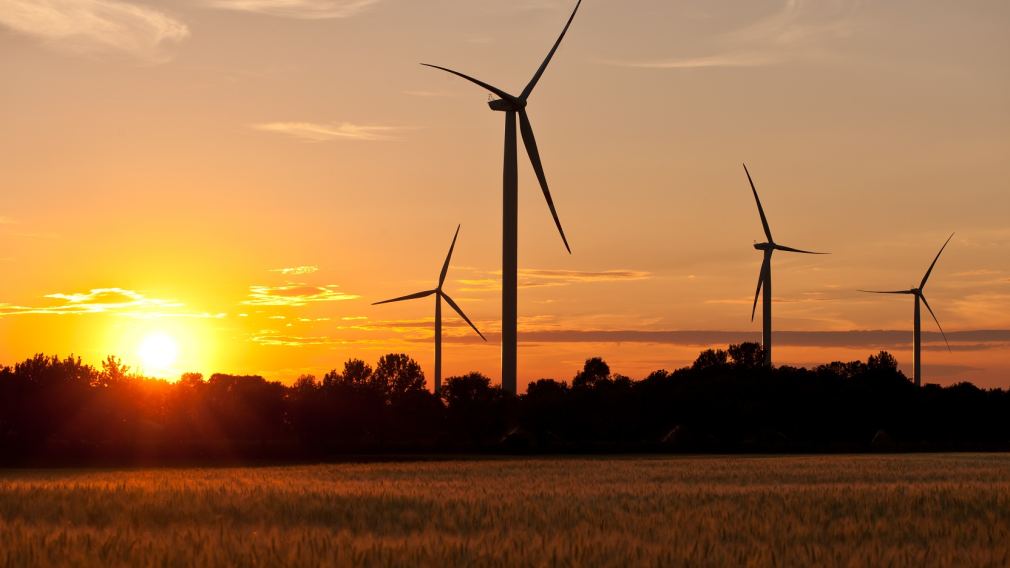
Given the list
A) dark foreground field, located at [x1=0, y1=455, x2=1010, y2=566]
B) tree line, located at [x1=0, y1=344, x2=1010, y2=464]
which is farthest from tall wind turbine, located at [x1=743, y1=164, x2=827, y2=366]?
dark foreground field, located at [x1=0, y1=455, x2=1010, y2=566]


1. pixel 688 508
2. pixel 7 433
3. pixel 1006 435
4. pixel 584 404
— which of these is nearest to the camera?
pixel 688 508

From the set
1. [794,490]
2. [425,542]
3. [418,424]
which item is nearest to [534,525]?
[425,542]

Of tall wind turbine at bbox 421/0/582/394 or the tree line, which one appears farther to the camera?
tall wind turbine at bbox 421/0/582/394

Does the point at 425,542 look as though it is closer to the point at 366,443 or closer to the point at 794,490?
the point at 794,490

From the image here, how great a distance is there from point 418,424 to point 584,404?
20509 mm

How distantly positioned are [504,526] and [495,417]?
9047 centimetres

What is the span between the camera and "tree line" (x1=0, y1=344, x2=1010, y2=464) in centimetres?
9369

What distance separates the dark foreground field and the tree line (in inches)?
2313

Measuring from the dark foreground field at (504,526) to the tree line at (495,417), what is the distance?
58.8 m

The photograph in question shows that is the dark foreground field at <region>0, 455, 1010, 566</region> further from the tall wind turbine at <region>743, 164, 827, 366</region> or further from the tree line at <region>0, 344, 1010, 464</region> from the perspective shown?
the tall wind turbine at <region>743, 164, 827, 366</region>

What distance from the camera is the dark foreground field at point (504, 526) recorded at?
55.0 ft

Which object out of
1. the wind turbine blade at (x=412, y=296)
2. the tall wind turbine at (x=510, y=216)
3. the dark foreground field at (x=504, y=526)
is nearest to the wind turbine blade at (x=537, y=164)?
the tall wind turbine at (x=510, y=216)

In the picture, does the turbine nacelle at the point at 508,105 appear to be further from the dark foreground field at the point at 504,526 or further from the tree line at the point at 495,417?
the dark foreground field at the point at 504,526

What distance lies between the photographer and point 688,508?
2522 centimetres
